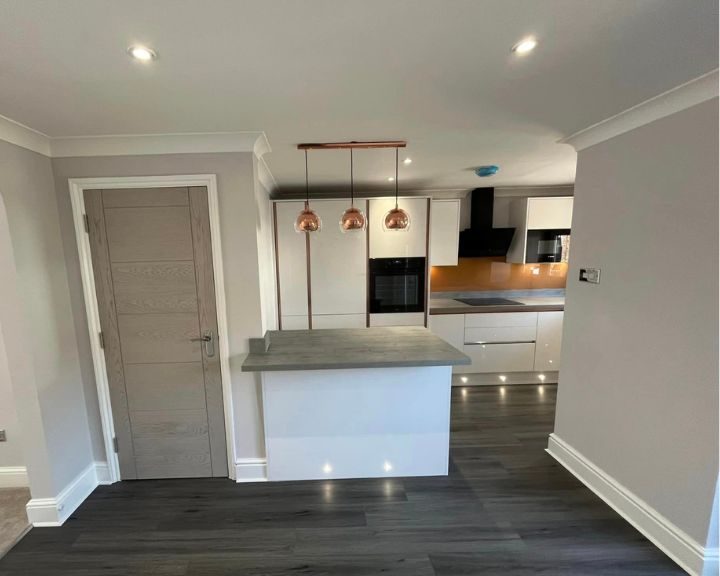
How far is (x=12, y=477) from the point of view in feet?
7.01

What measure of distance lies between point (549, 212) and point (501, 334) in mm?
1501

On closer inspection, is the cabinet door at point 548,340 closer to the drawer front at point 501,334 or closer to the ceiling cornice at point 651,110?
the drawer front at point 501,334

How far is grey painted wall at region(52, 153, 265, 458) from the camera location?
1.90m

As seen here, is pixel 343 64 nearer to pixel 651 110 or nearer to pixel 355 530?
pixel 651 110

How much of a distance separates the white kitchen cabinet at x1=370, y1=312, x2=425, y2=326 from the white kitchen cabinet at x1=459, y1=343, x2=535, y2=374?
2.05 ft

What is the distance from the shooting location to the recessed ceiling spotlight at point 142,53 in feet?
3.46

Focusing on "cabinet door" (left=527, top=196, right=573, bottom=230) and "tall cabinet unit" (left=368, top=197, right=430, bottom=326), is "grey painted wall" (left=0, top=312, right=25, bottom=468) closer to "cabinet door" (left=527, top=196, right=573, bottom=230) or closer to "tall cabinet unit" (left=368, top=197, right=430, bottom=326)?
"tall cabinet unit" (left=368, top=197, right=430, bottom=326)

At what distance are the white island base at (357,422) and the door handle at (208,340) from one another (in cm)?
40

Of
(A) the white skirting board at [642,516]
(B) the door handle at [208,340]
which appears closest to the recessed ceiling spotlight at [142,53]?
(B) the door handle at [208,340]

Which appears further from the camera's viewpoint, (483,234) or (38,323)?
(483,234)

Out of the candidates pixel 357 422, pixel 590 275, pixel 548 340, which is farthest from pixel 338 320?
pixel 548 340

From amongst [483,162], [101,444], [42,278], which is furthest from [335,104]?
[101,444]

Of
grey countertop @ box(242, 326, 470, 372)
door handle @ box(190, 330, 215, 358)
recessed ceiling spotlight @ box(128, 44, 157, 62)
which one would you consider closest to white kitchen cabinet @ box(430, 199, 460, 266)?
grey countertop @ box(242, 326, 470, 372)

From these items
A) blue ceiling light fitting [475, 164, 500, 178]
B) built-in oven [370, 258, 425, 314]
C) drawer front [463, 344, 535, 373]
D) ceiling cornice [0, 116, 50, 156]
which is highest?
blue ceiling light fitting [475, 164, 500, 178]
